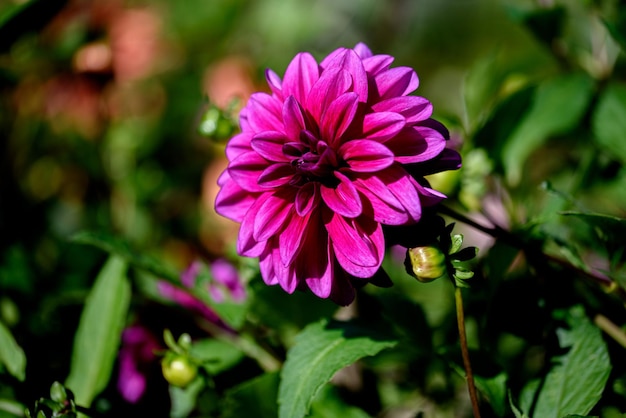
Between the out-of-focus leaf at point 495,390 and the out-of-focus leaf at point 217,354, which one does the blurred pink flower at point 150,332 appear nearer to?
the out-of-focus leaf at point 217,354

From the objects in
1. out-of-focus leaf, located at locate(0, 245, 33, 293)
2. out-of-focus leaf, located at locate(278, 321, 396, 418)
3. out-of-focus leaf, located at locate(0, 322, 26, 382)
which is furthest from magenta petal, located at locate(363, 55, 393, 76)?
out-of-focus leaf, located at locate(0, 245, 33, 293)

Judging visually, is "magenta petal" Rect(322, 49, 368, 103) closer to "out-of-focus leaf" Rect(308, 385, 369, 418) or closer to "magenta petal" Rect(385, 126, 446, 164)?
"magenta petal" Rect(385, 126, 446, 164)

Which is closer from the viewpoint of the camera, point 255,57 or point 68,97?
point 68,97

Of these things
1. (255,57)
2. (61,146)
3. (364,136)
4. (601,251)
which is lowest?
(61,146)

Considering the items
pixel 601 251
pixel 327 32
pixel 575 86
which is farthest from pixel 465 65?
pixel 601 251

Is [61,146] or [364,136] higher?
[364,136]

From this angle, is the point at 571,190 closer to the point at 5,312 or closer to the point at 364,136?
the point at 364,136

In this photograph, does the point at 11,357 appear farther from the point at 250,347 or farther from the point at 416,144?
the point at 416,144

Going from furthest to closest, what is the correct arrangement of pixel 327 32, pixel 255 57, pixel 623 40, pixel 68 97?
1. pixel 327 32
2. pixel 255 57
3. pixel 68 97
4. pixel 623 40
